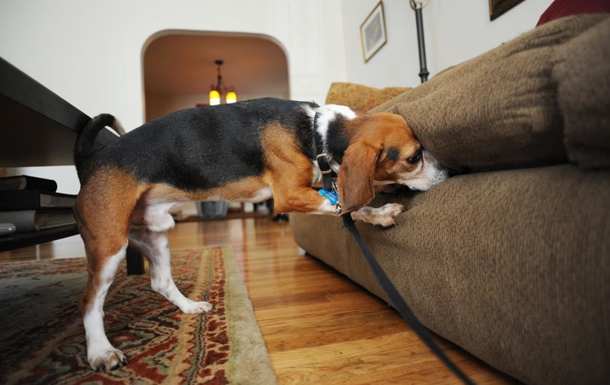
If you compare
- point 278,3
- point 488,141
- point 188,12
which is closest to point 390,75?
point 278,3

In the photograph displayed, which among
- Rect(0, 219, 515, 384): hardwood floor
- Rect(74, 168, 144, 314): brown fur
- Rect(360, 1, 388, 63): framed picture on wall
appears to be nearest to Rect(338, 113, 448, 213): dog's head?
Rect(0, 219, 515, 384): hardwood floor

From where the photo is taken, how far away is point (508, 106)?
83 cm

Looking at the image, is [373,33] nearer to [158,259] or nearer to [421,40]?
[421,40]

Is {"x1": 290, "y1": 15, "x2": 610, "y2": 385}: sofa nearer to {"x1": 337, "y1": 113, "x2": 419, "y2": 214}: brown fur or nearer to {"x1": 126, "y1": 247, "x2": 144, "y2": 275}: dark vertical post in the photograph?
{"x1": 337, "y1": 113, "x2": 419, "y2": 214}: brown fur

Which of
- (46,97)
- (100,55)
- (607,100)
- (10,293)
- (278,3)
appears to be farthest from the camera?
(278,3)

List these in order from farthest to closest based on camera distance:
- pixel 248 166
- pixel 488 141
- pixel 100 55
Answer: pixel 100 55 → pixel 248 166 → pixel 488 141

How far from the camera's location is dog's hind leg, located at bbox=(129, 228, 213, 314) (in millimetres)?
1682

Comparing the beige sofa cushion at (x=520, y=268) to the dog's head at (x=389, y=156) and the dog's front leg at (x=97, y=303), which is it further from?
the dog's front leg at (x=97, y=303)

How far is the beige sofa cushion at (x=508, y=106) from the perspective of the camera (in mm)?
760

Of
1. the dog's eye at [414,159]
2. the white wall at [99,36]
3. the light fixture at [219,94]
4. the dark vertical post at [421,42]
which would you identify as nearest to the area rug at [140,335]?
the dog's eye at [414,159]

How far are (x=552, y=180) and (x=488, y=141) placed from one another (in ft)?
0.74

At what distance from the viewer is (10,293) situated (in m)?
2.07

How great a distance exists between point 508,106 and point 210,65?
28.5ft

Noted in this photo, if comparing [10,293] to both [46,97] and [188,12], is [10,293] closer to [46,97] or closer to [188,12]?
[46,97]
